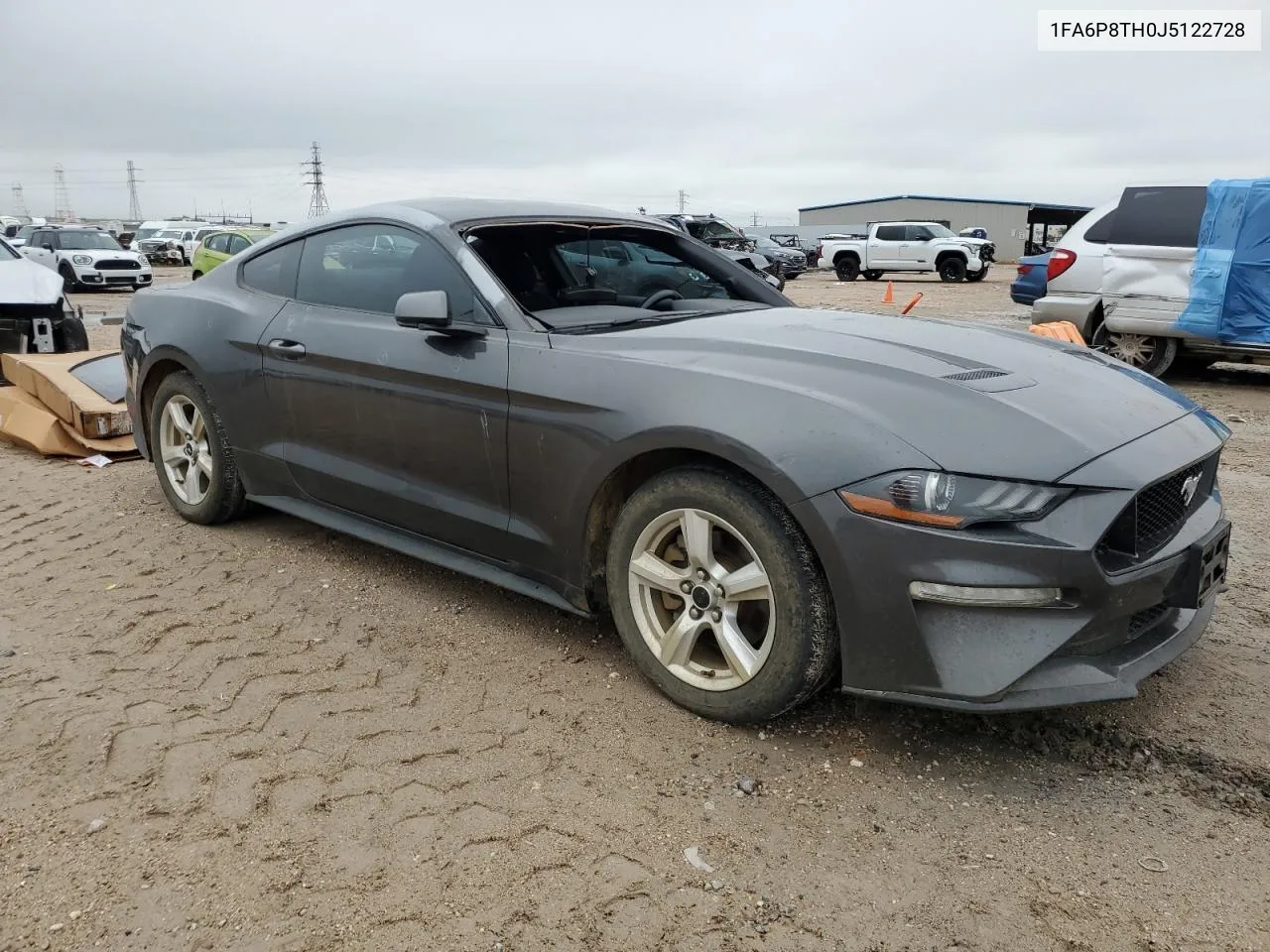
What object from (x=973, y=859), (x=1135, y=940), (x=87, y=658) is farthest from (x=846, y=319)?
(x=87, y=658)

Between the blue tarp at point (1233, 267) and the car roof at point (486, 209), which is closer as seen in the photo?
the car roof at point (486, 209)

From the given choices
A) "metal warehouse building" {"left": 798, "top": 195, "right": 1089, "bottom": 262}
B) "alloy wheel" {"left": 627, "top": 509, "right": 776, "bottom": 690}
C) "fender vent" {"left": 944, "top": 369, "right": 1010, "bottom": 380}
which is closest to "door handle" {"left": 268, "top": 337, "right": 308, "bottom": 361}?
"alloy wheel" {"left": 627, "top": 509, "right": 776, "bottom": 690}

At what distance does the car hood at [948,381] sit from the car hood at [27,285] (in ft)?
21.9

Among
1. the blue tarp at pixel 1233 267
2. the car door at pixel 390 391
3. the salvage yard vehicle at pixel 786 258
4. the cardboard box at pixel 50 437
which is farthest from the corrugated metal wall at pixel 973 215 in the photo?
the car door at pixel 390 391

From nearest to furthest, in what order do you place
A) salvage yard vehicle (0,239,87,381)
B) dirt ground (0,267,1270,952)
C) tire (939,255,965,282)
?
dirt ground (0,267,1270,952) < salvage yard vehicle (0,239,87,381) < tire (939,255,965,282)

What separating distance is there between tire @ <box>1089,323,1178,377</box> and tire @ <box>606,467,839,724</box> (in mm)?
7357

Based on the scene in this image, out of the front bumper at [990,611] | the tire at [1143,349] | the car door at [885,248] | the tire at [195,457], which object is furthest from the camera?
the car door at [885,248]

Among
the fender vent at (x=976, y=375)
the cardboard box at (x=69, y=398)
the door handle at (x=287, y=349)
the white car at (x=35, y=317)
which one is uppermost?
the fender vent at (x=976, y=375)

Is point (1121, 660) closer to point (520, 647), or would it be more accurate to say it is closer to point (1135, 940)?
point (1135, 940)

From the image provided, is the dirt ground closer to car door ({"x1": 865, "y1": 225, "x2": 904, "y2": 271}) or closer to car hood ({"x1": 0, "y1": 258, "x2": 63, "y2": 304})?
car hood ({"x1": 0, "y1": 258, "x2": 63, "y2": 304})

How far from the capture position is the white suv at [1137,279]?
8539 mm

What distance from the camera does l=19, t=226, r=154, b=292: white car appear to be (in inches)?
911

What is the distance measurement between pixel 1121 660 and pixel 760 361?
48.7 inches

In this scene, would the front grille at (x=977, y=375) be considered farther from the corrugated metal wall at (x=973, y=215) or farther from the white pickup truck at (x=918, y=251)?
the corrugated metal wall at (x=973, y=215)
